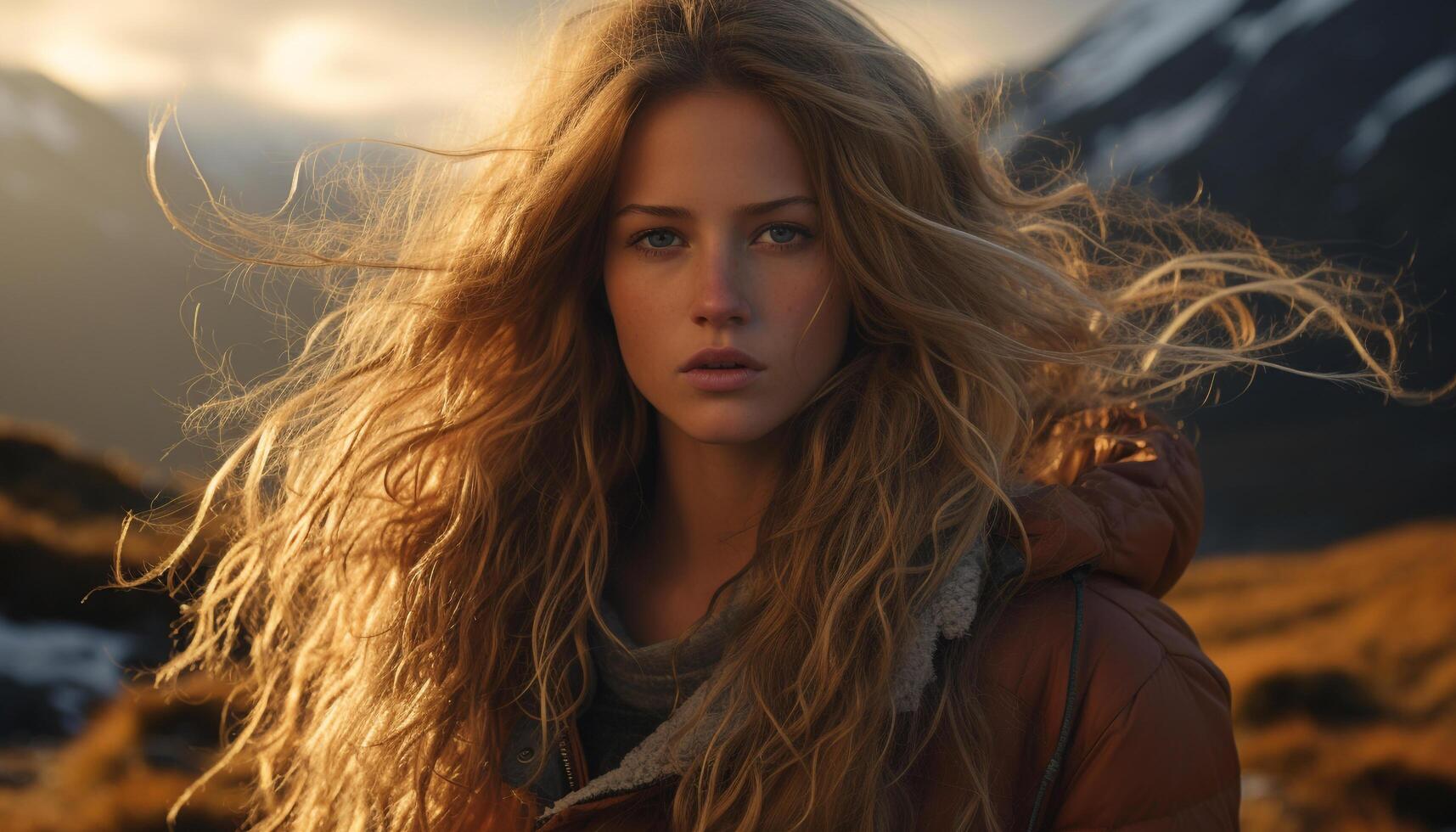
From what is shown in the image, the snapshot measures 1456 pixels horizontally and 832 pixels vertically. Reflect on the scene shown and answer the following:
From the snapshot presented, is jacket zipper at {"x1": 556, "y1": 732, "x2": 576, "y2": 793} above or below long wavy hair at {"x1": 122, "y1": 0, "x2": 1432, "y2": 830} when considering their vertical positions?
below

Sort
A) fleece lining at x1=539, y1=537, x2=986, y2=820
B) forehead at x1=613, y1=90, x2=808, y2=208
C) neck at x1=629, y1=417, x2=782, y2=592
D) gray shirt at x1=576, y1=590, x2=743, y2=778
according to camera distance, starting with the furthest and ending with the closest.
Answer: neck at x1=629, y1=417, x2=782, y2=592 → gray shirt at x1=576, y1=590, x2=743, y2=778 → forehead at x1=613, y1=90, x2=808, y2=208 → fleece lining at x1=539, y1=537, x2=986, y2=820

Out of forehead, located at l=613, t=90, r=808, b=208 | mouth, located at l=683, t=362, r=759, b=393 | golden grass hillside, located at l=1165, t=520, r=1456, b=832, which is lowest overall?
golden grass hillside, located at l=1165, t=520, r=1456, b=832

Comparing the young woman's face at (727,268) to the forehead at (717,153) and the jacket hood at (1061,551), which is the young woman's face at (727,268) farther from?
the jacket hood at (1061,551)

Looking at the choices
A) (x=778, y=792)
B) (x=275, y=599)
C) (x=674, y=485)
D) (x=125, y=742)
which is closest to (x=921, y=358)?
(x=674, y=485)

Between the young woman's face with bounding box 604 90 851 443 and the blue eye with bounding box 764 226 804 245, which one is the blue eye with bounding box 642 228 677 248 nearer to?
the young woman's face with bounding box 604 90 851 443

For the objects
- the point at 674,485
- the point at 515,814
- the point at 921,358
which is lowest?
the point at 515,814

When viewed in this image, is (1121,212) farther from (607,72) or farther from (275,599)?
(275,599)

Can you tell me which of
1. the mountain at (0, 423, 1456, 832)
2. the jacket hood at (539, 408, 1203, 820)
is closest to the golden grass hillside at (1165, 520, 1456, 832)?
the mountain at (0, 423, 1456, 832)

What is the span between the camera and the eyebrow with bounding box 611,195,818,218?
1799 mm

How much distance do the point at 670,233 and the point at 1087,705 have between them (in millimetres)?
1013

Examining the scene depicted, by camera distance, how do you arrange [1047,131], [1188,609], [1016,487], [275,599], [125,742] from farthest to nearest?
[1188,609] → [125,742] → [1047,131] → [275,599] → [1016,487]

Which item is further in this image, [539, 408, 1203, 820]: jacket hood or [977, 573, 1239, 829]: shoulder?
[539, 408, 1203, 820]: jacket hood

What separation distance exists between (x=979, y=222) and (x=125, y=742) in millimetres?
3514

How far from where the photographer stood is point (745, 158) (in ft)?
5.97
